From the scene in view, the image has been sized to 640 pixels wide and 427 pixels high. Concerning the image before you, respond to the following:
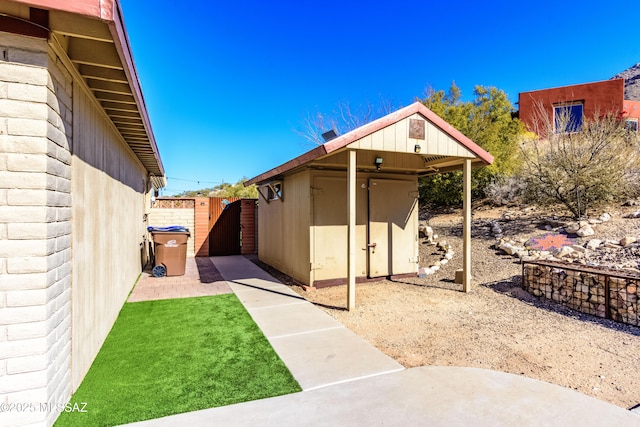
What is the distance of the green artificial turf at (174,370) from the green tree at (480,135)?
10.4 m

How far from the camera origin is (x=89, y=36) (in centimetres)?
221

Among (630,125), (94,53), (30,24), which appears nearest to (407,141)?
(94,53)

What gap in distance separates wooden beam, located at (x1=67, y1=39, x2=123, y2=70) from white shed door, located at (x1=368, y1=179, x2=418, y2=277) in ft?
17.4

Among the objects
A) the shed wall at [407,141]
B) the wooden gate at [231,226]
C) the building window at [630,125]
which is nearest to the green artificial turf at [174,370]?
the shed wall at [407,141]

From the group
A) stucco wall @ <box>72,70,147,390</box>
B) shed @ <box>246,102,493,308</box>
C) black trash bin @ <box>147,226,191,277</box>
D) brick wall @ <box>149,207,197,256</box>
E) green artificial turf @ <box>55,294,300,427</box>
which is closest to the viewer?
green artificial turf @ <box>55,294,300,427</box>

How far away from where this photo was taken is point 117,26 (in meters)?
2.11

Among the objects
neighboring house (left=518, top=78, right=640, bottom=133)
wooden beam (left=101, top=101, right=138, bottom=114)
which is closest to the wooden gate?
wooden beam (left=101, top=101, right=138, bottom=114)

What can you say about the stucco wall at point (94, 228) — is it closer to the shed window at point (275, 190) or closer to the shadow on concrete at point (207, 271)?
the shadow on concrete at point (207, 271)

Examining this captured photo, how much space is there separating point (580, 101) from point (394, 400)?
70.9 ft

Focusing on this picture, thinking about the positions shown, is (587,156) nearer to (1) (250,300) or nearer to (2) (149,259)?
(1) (250,300)

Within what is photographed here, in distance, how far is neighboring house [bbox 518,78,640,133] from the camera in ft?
55.2

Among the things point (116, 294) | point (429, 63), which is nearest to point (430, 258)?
point (116, 294)

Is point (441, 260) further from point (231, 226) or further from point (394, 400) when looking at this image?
point (231, 226)

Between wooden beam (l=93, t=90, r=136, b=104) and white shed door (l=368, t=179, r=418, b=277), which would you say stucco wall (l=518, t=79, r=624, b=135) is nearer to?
white shed door (l=368, t=179, r=418, b=277)
